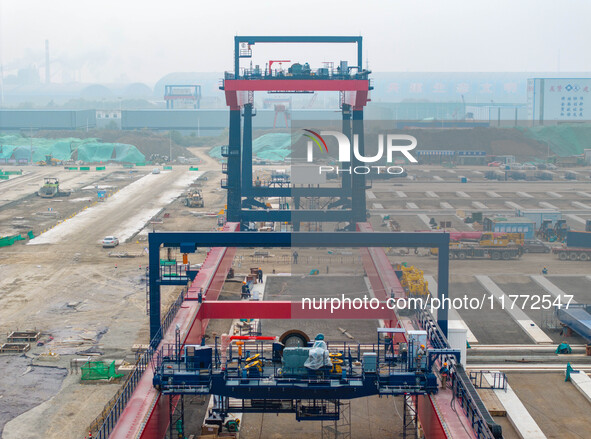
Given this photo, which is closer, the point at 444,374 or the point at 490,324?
the point at 444,374

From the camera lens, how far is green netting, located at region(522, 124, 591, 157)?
111 meters

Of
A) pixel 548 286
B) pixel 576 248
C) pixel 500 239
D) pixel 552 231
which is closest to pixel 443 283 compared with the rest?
pixel 548 286

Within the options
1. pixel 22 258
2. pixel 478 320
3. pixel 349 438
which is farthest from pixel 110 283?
pixel 349 438

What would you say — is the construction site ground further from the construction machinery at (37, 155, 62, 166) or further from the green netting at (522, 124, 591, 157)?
the green netting at (522, 124, 591, 157)

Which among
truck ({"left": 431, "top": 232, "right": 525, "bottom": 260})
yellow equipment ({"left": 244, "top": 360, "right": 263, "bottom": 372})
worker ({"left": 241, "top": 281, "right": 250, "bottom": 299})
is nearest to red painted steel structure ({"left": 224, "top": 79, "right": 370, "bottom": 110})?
worker ({"left": 241, "top": 281, "right": 250, "bottom": 299})

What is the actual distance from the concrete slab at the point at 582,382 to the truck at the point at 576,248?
21087mm

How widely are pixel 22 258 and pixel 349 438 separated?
3046 centimetres

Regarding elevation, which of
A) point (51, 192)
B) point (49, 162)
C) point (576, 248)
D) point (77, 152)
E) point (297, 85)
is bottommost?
point (576, 248)

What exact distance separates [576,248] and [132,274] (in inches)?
991

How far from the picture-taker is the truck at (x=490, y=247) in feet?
146

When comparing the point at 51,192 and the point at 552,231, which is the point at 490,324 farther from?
the point at 51,192

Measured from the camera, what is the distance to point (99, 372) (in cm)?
2539

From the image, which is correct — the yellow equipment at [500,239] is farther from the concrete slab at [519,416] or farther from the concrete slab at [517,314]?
the concrete slab at [519,416]

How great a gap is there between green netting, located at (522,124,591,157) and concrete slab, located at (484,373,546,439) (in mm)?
92595
